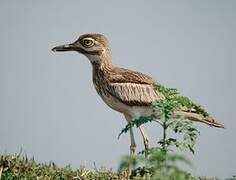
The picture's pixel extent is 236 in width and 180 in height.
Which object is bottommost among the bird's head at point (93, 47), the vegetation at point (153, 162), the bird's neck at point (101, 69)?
the vegetation at point (153, 162)

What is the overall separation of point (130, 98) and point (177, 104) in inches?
167

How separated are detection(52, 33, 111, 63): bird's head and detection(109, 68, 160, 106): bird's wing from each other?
0.41 m

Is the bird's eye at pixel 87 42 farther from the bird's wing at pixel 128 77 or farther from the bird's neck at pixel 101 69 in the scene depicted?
the bird's wing at pixel 128 77

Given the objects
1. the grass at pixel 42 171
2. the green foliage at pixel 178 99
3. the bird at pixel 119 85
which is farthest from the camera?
the bird at pixel 119 85

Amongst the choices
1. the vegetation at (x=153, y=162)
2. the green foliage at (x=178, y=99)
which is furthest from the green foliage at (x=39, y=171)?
the green foliage at (x=178, y=99)

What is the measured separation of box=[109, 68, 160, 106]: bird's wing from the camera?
821cm

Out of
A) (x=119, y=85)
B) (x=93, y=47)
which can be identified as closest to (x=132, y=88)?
(x=119, y=85)

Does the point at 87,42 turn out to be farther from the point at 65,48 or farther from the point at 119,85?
the point at 119,85

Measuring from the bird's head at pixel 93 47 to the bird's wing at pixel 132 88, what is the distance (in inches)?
16.0

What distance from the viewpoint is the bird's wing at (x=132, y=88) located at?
8211 millimetres

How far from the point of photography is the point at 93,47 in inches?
356

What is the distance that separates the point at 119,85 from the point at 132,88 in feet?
0.96

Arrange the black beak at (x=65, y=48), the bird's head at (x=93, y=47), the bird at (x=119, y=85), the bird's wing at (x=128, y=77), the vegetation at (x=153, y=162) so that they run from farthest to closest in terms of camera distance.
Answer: the black beak at (x=65, y=48)
the bird's head at (x=93, y=47)
the bird's wing at (x=128, y=77)
the bird at (x=119, y=85)
the vegetation at (x=153, y=162)

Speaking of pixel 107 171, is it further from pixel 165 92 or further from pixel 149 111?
pixel 165 92
